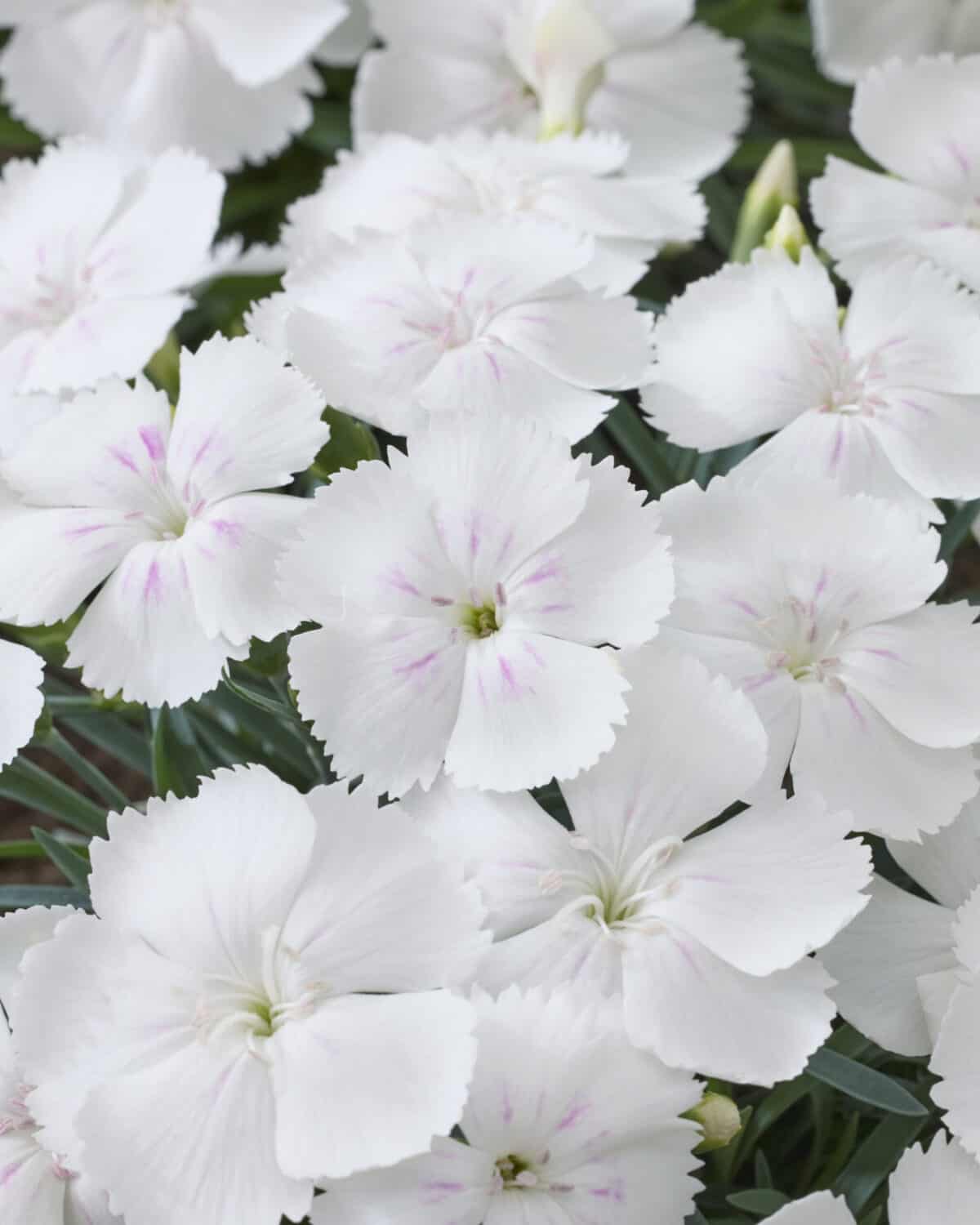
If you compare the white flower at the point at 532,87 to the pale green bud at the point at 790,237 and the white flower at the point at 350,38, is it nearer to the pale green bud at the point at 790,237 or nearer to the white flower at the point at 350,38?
the white flower at the point at 350,38

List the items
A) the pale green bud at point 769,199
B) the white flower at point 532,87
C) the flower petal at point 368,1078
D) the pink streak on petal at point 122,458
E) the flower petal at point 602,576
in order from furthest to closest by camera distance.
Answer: the white flower at point 532,87 < the pale green bud at point 769,199 < the pink streak on petal at point 122,458 < the flower petal at point 602,576 < the flower petal at point 368,1078

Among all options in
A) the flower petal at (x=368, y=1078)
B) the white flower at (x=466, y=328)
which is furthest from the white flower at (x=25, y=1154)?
the white flower at (x=466, y=328)

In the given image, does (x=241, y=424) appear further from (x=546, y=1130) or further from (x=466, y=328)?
(x=546, y=1130)

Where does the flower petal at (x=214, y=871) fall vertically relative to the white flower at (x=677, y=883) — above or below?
above

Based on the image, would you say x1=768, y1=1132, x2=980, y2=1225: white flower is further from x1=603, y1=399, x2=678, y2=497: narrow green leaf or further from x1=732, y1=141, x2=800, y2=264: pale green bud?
x1=732, y1=141, x2=800, y2=264: pale green bud

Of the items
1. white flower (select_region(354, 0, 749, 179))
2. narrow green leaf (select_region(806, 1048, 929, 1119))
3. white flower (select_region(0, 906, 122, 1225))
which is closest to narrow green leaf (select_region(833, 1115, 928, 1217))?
narrow green leaf (select_region(806, 1048, 929, 1119))

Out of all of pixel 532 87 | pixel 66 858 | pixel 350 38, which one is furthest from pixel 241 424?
pixel 350 38

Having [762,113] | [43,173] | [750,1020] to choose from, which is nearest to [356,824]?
[750,1020]
